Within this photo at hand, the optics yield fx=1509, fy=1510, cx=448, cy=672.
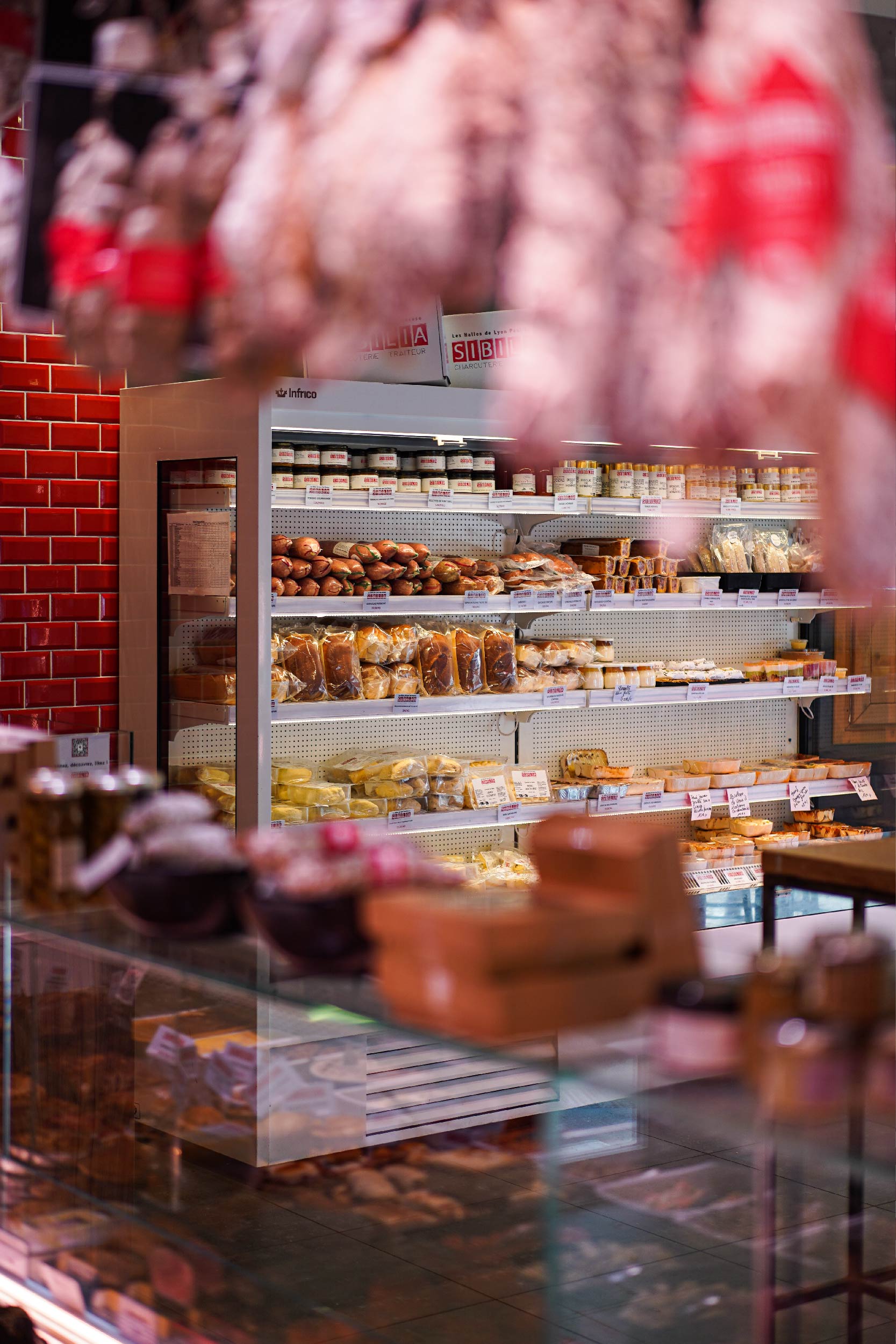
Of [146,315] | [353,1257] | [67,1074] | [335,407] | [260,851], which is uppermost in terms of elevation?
[335,407]

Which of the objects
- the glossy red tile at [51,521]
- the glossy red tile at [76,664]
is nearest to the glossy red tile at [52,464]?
the glossy red tile at [51,521]

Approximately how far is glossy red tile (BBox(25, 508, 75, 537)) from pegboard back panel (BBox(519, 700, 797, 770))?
1913 millimetres

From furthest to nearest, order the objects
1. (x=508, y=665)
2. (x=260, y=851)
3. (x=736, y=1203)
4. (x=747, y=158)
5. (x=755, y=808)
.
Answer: (x=755, y=808), (x=508, y=665), (x=736, y=1203), (x=260, y=851), (x=747, y=158)

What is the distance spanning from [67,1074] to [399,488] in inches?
112

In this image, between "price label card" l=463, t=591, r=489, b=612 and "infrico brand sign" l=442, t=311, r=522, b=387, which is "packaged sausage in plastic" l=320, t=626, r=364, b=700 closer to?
"price label card" l=463, t=591, r=489, b=612

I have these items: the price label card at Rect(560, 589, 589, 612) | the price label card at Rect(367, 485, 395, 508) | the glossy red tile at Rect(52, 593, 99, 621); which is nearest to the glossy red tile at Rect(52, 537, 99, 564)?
the glossy red tile at Rect(52, 593, 99, 621)

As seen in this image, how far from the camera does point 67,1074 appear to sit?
2.38 m

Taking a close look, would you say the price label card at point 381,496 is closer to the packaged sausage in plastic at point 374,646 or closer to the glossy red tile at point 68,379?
the packaged sausage in plastic at point 374,646

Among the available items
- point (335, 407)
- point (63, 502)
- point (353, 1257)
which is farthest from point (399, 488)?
point (353, 1257)

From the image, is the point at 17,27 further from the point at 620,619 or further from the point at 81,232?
the point at 620,619

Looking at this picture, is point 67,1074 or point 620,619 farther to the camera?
point 620,619

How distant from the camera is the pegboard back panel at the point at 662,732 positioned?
590 cm

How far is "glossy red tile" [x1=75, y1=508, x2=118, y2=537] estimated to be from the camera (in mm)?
4879

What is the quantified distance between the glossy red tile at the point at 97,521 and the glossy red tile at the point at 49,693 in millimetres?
491
